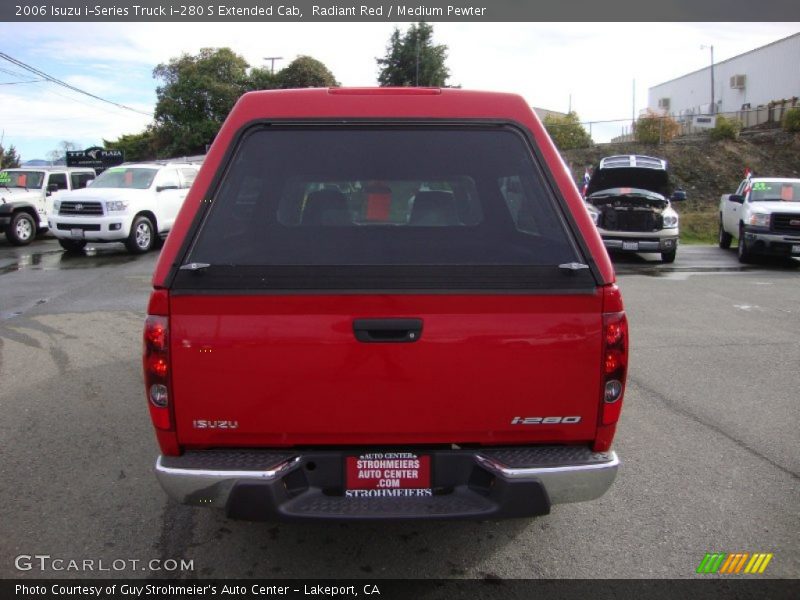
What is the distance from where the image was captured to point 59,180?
63.3 feet

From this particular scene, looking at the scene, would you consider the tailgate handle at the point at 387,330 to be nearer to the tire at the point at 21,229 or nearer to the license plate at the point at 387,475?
the license plate at the point at 387,475

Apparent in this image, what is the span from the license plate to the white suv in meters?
12.8

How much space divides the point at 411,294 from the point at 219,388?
Result: 828mm

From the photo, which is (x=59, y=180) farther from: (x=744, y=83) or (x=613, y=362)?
(x=744, y=83)

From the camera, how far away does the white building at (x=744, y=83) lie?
4678cm

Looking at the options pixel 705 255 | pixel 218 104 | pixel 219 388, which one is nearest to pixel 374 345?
pixel 219 388

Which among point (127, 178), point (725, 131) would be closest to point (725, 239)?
point (127, 178)

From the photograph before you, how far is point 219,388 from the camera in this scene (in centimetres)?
270

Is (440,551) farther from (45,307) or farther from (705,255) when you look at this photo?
(705,255)

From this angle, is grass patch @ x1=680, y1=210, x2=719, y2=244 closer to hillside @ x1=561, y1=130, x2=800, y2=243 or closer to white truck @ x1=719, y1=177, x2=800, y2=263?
hillside @ x1=561, y1=130, x2=800, y2=243

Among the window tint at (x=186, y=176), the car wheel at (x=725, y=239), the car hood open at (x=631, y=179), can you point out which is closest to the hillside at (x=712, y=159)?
the car wheel at (x=725, y=239)

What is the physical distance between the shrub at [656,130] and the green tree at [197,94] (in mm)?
27965

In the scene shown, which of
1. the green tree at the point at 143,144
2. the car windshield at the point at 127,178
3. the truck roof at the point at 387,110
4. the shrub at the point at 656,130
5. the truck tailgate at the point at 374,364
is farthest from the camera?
the green tree at the point at 143,144

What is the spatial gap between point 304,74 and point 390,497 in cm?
5122
